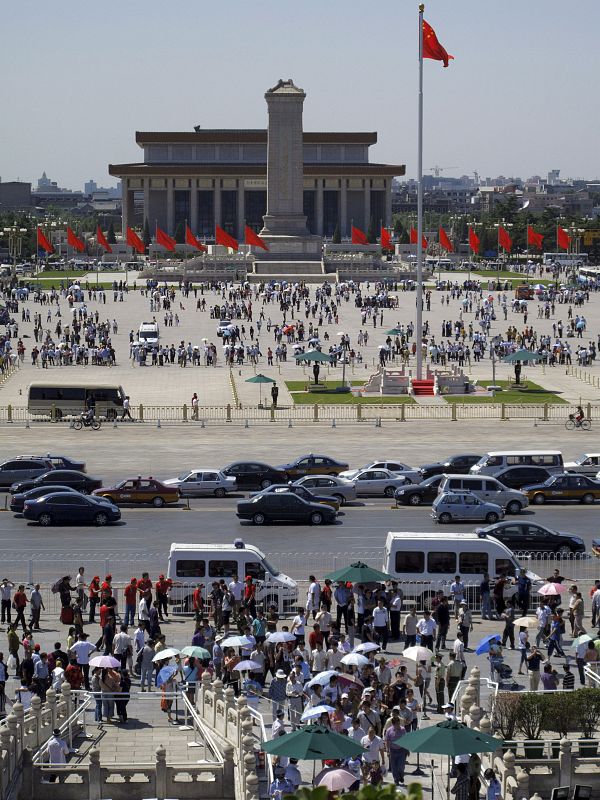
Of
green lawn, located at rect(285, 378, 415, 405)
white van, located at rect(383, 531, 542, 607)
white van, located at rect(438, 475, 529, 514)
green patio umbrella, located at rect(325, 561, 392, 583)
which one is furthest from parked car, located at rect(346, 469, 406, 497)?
green lawn, located at rect(285, 378, 415, 405)

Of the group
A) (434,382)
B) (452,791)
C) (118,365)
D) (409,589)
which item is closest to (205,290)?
(118,365)

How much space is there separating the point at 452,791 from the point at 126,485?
2454 centimetres

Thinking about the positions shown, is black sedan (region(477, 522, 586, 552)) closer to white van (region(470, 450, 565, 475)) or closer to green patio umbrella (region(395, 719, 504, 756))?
white van (region(470, 450, 565, 475))

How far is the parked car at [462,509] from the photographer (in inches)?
1655

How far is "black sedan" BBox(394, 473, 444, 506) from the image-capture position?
147ft

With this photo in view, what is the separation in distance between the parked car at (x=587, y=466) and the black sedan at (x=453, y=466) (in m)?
2.79

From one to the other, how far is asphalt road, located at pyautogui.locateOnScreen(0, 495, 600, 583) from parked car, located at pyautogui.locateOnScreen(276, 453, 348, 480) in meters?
2.45

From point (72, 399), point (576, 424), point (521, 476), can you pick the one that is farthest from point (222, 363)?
point (521, 476)

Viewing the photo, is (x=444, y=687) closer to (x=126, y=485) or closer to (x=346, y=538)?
(x=346, y=538)

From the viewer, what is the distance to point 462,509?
42062 millimetres

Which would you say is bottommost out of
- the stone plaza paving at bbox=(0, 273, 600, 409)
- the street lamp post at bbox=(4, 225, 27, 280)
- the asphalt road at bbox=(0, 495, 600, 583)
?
the asphalt road at bbox=(0, 495, 600, 583)

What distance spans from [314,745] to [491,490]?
23934 mm

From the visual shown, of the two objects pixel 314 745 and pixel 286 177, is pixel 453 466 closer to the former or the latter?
pixel 314 745

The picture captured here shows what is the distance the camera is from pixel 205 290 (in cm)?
13262
